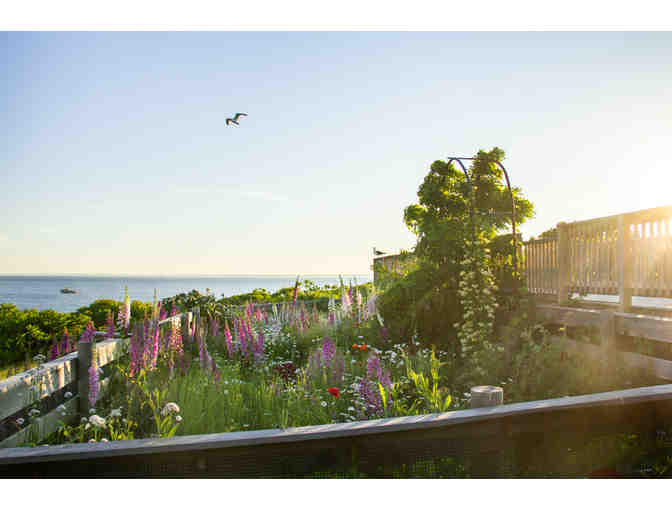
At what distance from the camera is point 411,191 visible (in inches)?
399

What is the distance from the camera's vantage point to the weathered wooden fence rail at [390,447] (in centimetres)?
210

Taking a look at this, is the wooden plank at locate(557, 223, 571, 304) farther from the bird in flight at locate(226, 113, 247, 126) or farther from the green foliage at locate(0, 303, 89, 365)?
the green foliage at locate(0, 303, 89, 365)

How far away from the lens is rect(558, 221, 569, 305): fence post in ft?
20.1

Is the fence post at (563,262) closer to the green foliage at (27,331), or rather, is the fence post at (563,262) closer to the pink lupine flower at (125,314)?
the pink lupine flower at (125,314)

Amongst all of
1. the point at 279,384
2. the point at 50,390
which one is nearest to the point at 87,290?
the point at 50,390

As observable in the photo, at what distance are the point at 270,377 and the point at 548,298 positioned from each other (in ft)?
15.2

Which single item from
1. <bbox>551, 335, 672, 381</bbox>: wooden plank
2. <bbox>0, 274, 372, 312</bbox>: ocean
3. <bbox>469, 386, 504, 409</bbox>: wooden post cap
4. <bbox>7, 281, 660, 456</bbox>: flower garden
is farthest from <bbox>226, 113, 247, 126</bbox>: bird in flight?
<bbox>551, 335, 672, 381</bbox>: wooden plank

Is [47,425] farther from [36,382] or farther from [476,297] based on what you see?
[476,297]

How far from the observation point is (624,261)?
5109mm

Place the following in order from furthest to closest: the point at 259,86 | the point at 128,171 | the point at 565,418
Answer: the point at 128,171 < the point at 259,86 < the point at 565,418

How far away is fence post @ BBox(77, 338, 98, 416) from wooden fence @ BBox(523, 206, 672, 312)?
5592 mm
